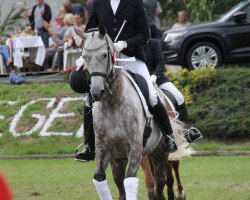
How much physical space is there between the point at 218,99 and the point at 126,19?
1043 centimetres

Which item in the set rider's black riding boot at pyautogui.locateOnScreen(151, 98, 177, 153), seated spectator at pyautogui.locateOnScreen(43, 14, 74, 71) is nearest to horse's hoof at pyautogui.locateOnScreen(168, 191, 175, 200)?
rider's black riding boot at pyautogui.locateOnScreen(151, 98, 177, 153)

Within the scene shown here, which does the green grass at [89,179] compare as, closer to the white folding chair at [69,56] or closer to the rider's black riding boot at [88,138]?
the rider's black riding boot at [88,138]

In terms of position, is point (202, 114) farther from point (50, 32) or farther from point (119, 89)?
point (119, 89)

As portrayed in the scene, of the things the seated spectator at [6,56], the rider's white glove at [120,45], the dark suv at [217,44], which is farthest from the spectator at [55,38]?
the rider's white glove at [120,45]

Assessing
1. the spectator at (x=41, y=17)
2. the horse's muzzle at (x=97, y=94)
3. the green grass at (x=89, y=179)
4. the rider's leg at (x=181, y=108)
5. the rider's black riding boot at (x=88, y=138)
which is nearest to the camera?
the horse's muzzle at (x=97, y=94)

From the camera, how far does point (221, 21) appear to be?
922 inches

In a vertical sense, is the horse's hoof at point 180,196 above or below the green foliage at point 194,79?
above

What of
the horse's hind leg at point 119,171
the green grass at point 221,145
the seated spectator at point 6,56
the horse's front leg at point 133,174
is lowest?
the green grass at point 221,145

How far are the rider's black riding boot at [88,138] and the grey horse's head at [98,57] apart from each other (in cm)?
91

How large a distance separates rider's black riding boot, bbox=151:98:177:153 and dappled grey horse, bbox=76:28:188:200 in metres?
0.62

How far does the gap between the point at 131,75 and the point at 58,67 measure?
50.2 feet

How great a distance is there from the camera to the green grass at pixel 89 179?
13133 millimetres

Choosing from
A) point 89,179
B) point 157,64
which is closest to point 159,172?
point 157,64

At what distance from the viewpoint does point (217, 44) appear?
76.7 feet
